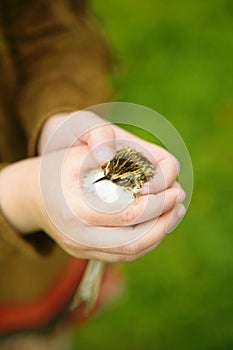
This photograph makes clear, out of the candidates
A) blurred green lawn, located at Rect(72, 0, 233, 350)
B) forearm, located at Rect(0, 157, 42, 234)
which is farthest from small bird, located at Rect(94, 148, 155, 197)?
blurred green lawn, located at Rect(72, 0, 233, 350)

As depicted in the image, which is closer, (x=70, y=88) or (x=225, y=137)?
Result: (x=70, y=88)

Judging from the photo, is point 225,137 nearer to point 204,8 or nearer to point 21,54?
point 204,8

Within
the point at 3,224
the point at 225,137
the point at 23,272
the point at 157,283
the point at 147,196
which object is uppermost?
the point at 147,196

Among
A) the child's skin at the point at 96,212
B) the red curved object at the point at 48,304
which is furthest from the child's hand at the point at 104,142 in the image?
the red curved object at the point at 48,304

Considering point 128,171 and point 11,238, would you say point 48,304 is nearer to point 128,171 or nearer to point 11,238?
point 11,238

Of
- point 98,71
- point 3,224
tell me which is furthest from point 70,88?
point 3,224

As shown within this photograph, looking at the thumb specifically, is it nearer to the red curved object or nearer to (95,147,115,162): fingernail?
(95,147,115,162): fingernail
